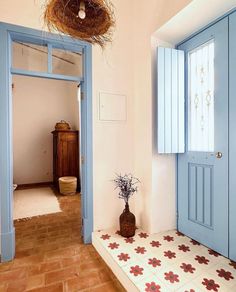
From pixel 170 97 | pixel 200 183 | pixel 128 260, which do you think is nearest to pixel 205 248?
pixel 200 183

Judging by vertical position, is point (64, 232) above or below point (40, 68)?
below

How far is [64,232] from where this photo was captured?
8.64 ft

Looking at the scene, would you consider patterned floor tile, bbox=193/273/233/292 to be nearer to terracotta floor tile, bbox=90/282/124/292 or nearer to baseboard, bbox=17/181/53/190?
terracotta floor tile, bbox=90/282/124/292

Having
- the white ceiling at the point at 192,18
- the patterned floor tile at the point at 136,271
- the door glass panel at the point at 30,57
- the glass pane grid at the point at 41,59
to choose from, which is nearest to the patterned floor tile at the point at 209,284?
the patterned floor tile at the point at 136,271

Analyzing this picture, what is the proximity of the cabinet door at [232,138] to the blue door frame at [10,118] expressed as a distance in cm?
150

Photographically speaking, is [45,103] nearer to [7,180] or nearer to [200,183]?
[7,180]

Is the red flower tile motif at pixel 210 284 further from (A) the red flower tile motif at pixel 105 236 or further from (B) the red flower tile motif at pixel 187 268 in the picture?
(A) the red flower tile motif at pixel 105 236

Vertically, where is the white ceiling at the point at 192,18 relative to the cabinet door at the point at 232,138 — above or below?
above

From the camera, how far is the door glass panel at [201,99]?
6.61ft

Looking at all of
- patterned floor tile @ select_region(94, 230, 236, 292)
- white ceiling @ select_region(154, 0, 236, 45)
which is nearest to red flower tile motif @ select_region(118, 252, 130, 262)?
patterned floor tile @ select_region(94, 230, 236, 292)

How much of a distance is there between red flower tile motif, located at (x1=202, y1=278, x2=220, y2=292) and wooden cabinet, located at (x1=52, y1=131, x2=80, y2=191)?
3.88m

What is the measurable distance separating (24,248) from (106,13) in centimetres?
249

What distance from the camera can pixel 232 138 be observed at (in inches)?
70.7

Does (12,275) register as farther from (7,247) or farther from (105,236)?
(105,236)
